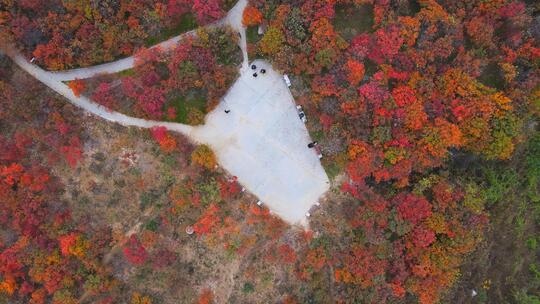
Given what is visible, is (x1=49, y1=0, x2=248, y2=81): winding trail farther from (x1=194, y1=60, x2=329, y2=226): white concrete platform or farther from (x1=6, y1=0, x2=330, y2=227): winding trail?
(x1=194, y1=60, x2=329, y2=226): white concrete platform

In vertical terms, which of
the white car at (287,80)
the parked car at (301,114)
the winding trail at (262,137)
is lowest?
the winding trail at (262,137)

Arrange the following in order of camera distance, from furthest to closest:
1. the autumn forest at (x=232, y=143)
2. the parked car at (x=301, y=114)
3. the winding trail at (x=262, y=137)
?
the winding trail at (x=262, y=137) → the parked car at (x=301, y=114) → the autumn forest at (x=232, y=143)

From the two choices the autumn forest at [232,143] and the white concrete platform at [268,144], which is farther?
the white concrete platform at [268,144]

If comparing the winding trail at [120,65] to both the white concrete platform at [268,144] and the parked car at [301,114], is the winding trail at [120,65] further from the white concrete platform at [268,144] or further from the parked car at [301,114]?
the parked car at [301,114]

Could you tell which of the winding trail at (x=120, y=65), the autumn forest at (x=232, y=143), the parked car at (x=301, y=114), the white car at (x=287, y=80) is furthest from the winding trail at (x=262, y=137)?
the autumn forest at (x=232, y=143)

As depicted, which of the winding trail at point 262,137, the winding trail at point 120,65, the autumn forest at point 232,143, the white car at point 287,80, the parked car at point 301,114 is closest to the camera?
the autumn forest at point 232,143

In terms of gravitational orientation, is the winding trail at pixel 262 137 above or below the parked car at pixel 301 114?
below

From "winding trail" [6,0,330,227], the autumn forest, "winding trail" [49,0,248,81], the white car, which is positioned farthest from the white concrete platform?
"winding trail" [49,0,248,81]
